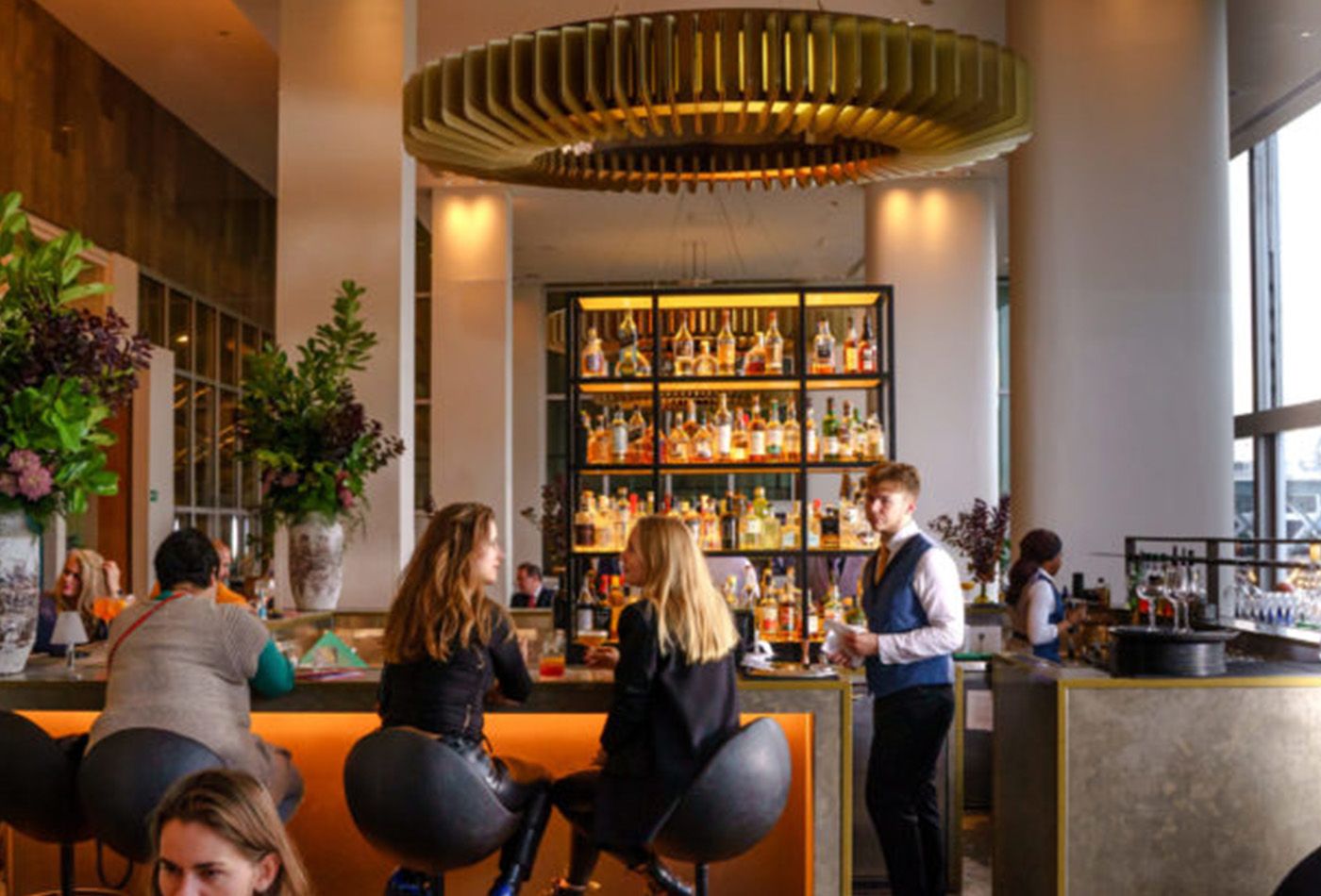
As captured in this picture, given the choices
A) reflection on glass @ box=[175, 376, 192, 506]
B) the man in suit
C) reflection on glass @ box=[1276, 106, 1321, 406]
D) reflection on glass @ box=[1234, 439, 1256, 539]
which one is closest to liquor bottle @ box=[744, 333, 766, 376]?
the man in suit

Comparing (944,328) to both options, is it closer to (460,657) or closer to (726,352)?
(726,352)

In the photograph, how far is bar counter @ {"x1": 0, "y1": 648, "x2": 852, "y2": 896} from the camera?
14.8 ft

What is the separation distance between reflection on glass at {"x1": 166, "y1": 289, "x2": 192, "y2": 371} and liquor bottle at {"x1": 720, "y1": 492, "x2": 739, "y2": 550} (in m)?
6.53

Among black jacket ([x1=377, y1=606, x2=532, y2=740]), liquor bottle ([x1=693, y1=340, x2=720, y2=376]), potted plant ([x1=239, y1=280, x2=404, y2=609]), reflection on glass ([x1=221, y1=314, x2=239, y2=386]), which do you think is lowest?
black jacket ([x1=377, y1=606, x2=532, y2=740])

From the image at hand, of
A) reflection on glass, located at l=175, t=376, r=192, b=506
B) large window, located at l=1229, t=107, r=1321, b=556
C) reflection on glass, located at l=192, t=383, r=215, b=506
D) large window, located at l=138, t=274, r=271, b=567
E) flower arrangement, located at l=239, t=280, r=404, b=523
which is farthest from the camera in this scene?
large window, located at l=1229, t=107, r=1321, b=556

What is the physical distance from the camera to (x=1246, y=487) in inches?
557

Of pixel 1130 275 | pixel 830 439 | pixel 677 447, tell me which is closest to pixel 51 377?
pixel 677 447

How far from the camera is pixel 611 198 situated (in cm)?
1565

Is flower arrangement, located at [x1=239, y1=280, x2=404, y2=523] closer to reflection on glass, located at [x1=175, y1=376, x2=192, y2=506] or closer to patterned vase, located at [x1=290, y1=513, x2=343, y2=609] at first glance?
patterned vase, located at [x1=290, y1=513, x2=343, y2=609]

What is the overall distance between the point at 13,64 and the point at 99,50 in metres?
1.70

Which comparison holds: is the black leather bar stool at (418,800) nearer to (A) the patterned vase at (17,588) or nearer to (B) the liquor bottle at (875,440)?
(A) the patterned vase at (17,588)

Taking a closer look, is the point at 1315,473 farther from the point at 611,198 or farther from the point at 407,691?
the point at 407,691

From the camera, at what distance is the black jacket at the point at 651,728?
12.8 ft

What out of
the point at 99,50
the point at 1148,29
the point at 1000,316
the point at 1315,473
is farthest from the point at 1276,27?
the point at 1000,316
